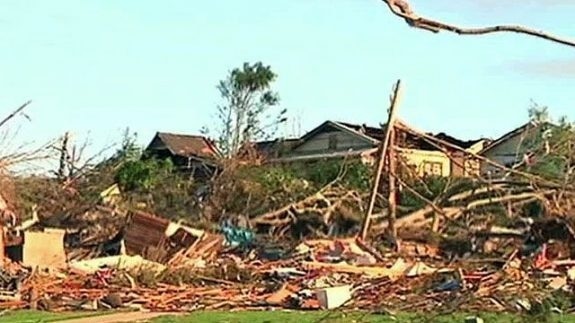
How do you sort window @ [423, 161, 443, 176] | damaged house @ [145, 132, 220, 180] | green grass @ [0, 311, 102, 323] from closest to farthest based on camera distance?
1. green grass @ [0, 311, 102, 323]
2. window @ [423, 161, 443, 176]
3. damaged house @ [145, 132, 220, 180]

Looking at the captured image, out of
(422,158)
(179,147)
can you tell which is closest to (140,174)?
(422,158)

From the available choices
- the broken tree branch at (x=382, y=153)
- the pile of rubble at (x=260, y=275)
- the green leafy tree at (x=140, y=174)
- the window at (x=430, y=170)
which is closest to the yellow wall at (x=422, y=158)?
the window at (x=430, y=170)

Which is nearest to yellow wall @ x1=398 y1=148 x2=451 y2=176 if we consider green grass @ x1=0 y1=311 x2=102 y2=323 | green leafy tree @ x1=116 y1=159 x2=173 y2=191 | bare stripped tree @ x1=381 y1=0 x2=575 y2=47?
green leafy tree @ x1=116 y1=159 x2=173 y2=191

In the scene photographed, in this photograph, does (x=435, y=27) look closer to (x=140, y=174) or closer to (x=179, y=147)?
(x=140, y=174)

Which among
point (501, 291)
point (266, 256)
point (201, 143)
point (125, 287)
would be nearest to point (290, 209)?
point (266, 256)

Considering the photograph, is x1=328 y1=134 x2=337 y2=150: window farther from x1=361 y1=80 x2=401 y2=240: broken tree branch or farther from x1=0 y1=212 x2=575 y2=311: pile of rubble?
x1=361 y1=80 x2=401 y2=240: broken tree branch

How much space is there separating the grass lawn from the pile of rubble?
1.31 feet

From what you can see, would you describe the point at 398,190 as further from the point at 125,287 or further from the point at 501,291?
the point at 501,291

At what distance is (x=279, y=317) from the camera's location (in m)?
14.7

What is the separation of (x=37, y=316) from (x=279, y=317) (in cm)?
333

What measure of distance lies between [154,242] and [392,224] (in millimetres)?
5279

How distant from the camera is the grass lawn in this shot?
493 inches

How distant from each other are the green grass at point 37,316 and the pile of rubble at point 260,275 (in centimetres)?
80

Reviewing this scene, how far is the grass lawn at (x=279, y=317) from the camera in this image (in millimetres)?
12523
